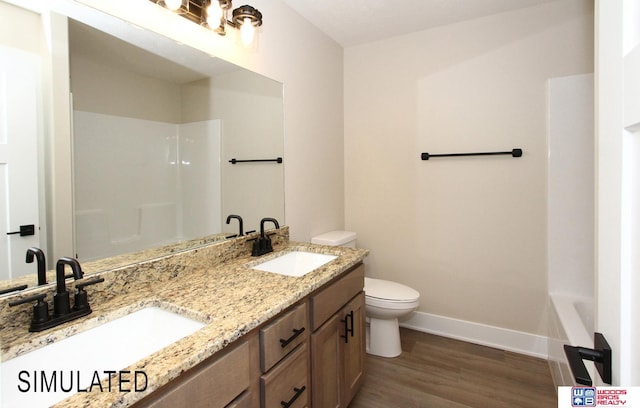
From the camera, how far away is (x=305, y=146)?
7.54 feet

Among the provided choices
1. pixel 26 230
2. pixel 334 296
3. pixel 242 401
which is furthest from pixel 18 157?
pixel 334 296

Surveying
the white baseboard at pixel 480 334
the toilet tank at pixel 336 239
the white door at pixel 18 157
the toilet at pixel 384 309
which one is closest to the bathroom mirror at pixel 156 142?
the white door at pixel 18 157

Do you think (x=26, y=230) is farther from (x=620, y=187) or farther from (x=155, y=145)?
(x=620, y=187)

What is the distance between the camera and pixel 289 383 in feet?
3.76

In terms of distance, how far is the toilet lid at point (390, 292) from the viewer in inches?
83.1

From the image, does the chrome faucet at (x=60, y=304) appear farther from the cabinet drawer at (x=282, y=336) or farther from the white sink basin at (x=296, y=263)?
the white sink basin at (x=296, y=263)

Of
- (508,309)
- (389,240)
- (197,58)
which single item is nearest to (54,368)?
(197,58)

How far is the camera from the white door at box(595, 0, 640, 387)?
497mm

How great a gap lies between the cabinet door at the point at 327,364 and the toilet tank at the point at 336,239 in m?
0.88

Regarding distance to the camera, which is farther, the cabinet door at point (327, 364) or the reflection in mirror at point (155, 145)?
the cabinet door at point (327, 364)

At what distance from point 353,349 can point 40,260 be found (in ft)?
4.51

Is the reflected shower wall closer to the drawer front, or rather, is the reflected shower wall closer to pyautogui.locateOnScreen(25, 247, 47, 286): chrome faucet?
pyautogui.locateOnScreen(25, 247, 47, 286): chrome faucet

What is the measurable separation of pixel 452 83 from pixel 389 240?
1309mm

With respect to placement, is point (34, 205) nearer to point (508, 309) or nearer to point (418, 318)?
point (418, 318)
